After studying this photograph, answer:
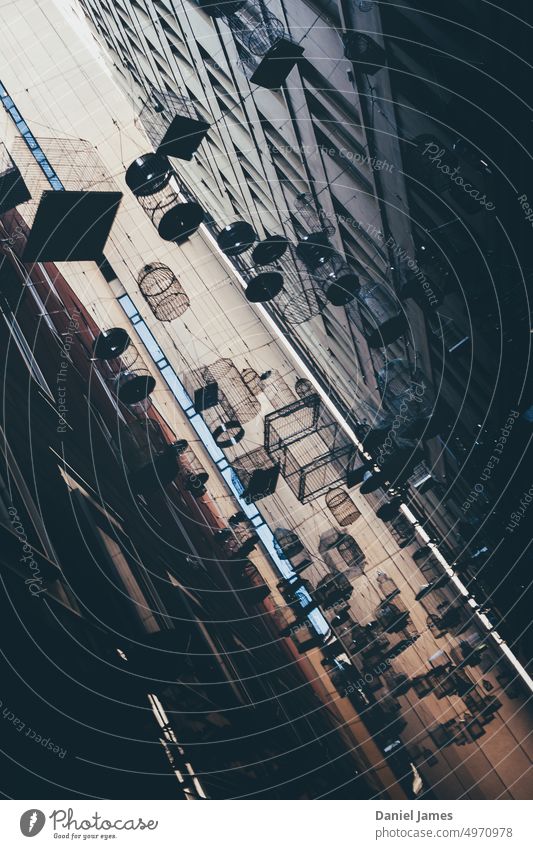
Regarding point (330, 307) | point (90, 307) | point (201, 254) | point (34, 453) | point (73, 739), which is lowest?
point (73, 739)

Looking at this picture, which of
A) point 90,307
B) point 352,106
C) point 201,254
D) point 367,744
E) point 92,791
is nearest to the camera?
point 92,791

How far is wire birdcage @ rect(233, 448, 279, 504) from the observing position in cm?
1512

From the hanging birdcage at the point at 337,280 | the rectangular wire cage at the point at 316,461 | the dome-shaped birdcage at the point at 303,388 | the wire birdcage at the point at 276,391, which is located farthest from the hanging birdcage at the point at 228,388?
the hanging birdcage at the point at 337,280

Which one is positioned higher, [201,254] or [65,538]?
[201,254]

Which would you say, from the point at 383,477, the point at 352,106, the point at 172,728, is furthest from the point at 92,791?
the point at 352,106

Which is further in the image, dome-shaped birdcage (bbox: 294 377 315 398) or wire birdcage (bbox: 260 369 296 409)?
dome-shaped birdcage (bbox: 294 377 315 398)

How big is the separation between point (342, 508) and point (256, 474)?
5286 millimetres

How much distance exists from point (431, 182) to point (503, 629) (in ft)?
50.0

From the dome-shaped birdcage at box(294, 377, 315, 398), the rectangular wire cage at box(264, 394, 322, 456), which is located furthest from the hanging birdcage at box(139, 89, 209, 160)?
the dome-shaped birdcage at box(294, 377, 315, 398)

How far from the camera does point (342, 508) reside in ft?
63.3

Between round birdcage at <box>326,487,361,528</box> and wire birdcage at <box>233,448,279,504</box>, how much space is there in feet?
9.92

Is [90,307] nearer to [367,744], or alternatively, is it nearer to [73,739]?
[73,739]

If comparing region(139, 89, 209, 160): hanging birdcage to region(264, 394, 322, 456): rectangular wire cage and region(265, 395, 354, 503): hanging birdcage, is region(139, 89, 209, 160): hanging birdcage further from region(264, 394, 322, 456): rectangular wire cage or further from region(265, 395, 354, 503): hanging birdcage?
region(264, 394, 322, 456): rectangular wire cage

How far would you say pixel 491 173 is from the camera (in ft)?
24.6
